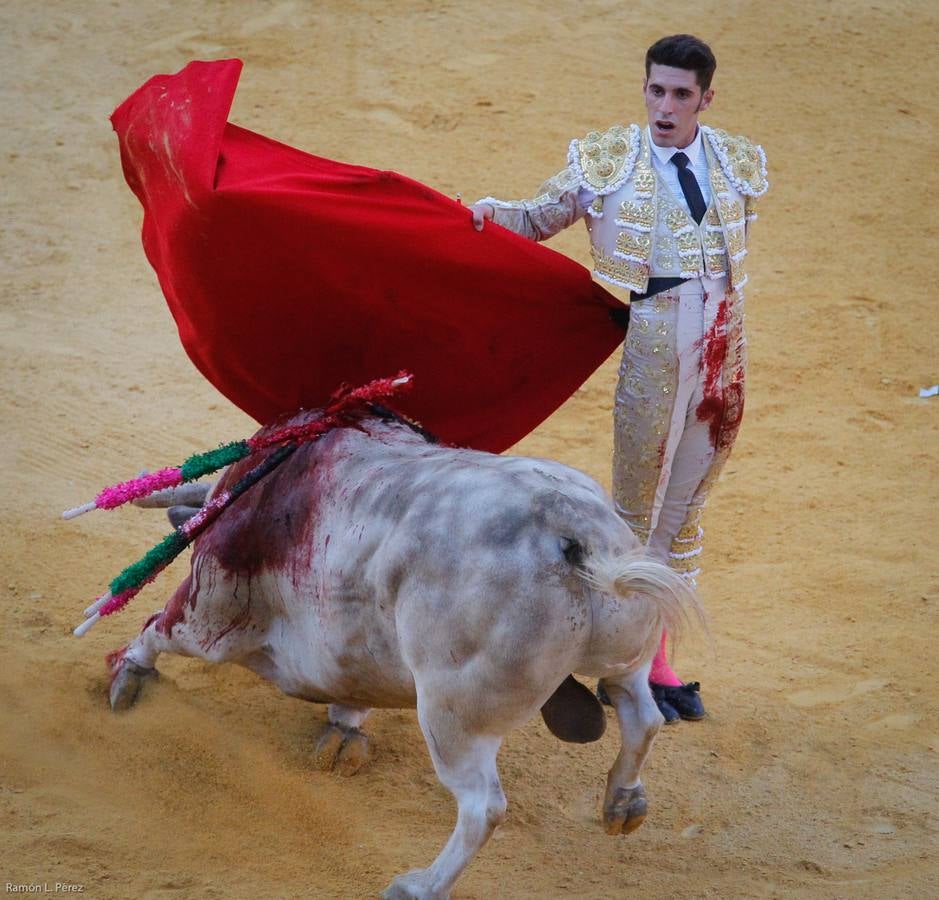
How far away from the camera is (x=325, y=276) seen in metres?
4.39

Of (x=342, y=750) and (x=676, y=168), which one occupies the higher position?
(x=676, y=168)

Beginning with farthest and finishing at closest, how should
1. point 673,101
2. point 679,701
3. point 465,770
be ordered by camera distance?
1. point 679,701
2. point 673,101
3. point 465,770

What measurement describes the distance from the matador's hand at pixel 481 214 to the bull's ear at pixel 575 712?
5.18 feet

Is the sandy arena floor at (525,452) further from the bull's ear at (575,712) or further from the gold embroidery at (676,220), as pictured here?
the gold embroidery at (676,220)

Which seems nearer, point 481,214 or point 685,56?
point 685,56

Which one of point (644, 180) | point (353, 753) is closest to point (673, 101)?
point (644, 180)

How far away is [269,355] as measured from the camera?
4.54 metres

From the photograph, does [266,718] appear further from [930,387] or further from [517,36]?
[517,36]

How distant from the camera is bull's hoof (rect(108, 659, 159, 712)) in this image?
4.83 m

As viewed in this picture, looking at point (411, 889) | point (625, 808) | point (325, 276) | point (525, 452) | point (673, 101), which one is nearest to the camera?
point (411, 889)

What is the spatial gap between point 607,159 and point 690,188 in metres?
0.30


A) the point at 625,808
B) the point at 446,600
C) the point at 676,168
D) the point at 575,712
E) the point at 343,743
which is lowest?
the point at 343,743

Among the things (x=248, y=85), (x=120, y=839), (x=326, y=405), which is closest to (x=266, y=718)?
(x=120, y=839)

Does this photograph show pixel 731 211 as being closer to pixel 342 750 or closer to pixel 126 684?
pixel 342 750
